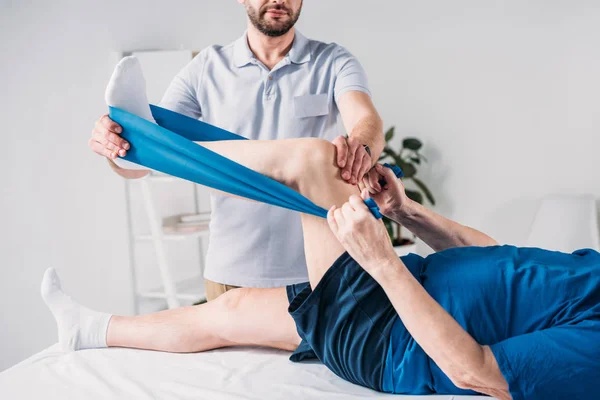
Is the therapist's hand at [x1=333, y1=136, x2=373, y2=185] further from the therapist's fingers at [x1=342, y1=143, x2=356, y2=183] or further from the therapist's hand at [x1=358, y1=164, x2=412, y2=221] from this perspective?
the therapist's hand at [x1=358, y1=164, x2=412, y2=221]

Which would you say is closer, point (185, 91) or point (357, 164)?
point (357, 164)

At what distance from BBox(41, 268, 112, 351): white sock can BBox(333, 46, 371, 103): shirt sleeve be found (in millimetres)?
990

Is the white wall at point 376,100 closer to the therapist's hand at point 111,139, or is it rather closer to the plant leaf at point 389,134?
the plant leaf at point 389,134

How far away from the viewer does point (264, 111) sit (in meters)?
1.98

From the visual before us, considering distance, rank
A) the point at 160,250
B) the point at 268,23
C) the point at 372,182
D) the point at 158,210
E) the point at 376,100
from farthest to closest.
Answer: the point at 376,100 < the point at 158,210 < the point at 160,250 < the point at 268,23 < the point at 372,182

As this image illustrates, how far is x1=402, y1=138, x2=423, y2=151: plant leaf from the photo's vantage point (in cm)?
385

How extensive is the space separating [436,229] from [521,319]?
0.47 meters

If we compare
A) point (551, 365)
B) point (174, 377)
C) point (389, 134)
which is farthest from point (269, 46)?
point (389, 134)

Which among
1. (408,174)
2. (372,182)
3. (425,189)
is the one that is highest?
(372,182)

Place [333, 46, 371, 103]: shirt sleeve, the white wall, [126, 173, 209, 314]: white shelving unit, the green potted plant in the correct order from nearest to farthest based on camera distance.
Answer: [333, 46, 371, 103]: shirt sleeve < [126, 173, 209, 314]: white shelving unit < the white wall < the green potted plant

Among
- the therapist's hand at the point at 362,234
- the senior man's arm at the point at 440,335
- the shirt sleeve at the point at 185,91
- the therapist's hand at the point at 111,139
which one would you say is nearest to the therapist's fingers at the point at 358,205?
the therapist's hand at the point at 362,234

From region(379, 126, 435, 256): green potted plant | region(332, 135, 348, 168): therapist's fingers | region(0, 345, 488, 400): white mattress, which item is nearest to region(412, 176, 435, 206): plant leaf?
region(379, 126, 435, 256): green potted plant

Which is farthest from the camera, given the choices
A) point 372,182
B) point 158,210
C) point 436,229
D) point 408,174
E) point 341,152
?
point 408,174

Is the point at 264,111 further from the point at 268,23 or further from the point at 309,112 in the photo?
the point at 268,23
